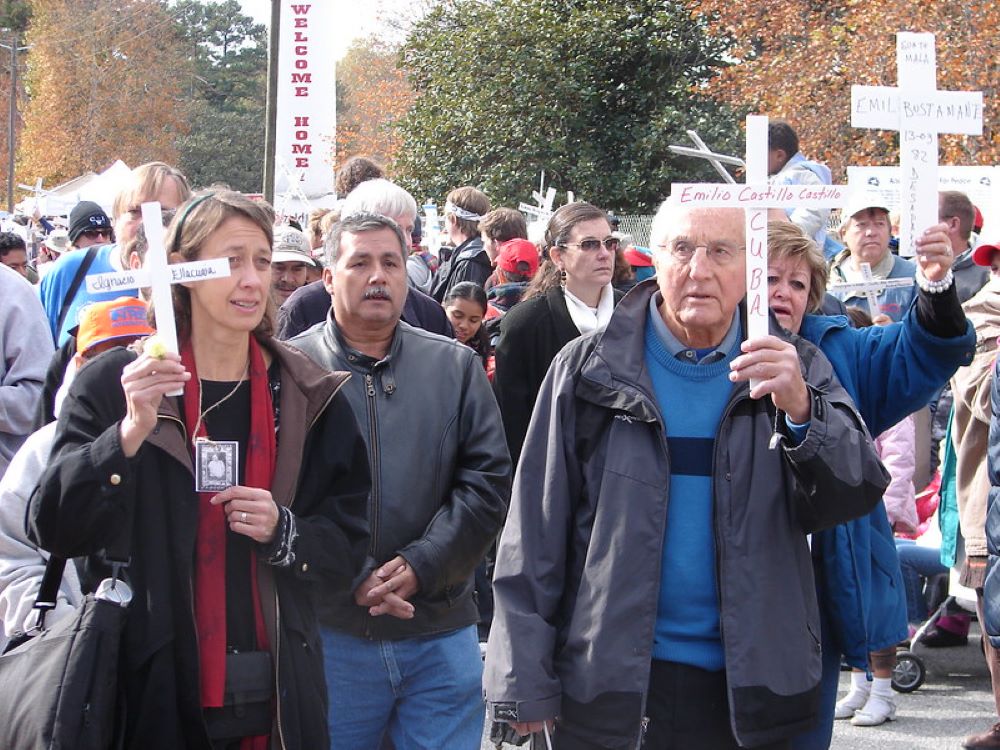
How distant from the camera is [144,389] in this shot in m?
2.95

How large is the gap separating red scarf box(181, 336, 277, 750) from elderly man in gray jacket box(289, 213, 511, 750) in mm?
681

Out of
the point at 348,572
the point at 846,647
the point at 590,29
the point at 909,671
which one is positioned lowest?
the point at 909,671

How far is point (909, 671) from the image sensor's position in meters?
6.88

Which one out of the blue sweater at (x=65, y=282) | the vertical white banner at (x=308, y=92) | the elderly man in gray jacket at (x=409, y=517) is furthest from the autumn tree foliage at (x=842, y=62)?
the elderly man in gray jacket at (x=409, y=517)

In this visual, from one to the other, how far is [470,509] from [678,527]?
0.86 metres

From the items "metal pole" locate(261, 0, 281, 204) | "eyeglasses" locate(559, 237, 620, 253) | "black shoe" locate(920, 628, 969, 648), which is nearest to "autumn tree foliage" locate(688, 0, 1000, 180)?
"metal pole" locate(261, 0, 281, 204)

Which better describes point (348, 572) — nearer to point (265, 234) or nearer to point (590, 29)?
point (265, 234)

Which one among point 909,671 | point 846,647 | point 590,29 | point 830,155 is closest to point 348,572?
point 846,647

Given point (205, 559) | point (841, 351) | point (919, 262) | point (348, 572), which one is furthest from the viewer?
point (841, 351)

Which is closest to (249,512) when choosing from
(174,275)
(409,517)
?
(174,275)

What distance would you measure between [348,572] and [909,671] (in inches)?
170

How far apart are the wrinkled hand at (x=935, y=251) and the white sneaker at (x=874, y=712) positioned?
324cm

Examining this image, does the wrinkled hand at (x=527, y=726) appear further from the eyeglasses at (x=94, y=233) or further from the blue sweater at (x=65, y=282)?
the eyeglasses at (x=94, y=233)

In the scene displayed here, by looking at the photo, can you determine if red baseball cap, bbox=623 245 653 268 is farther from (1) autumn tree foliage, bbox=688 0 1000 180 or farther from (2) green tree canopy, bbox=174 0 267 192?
(2) green tree canopy, bbox=174 0 267 192
